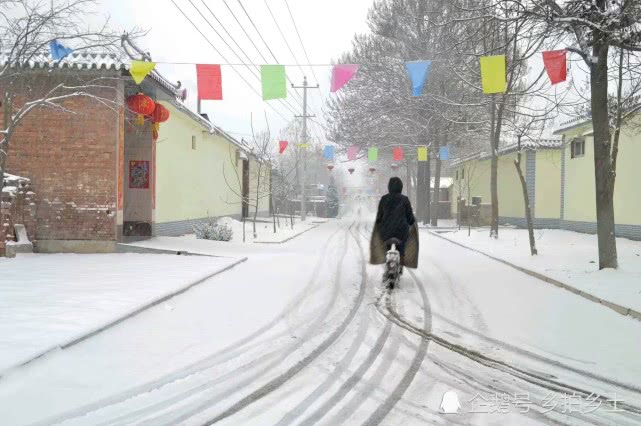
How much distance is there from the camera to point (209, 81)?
12.1m

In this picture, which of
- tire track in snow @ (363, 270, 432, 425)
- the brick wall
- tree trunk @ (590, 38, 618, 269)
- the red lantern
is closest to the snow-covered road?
tire track in snow @ (363, 270, 432, 425)

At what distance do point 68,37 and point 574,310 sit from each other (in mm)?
9645

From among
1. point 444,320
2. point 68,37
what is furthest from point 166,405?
point 68,37

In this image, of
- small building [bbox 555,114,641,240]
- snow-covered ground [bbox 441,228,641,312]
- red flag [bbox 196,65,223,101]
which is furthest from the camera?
small building [bbox 555,114,641,240]

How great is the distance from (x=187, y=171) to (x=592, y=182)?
15693mm

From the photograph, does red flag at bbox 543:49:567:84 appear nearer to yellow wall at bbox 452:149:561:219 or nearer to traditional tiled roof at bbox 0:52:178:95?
traditional tiled roof at bbox 0:52:178:95

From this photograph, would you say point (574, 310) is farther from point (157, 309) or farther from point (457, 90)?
point (457, 90)

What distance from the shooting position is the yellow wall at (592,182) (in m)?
16.8

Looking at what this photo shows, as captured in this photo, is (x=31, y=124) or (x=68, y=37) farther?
(x=31, y=124)

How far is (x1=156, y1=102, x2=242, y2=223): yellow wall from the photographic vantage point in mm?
16375

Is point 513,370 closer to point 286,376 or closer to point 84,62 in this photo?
point 286,376

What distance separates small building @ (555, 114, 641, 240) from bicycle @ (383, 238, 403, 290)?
10237 millimetres

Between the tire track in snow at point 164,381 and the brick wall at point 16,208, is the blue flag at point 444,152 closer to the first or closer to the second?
the brick wall at point 16,208

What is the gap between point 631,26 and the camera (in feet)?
27.8
